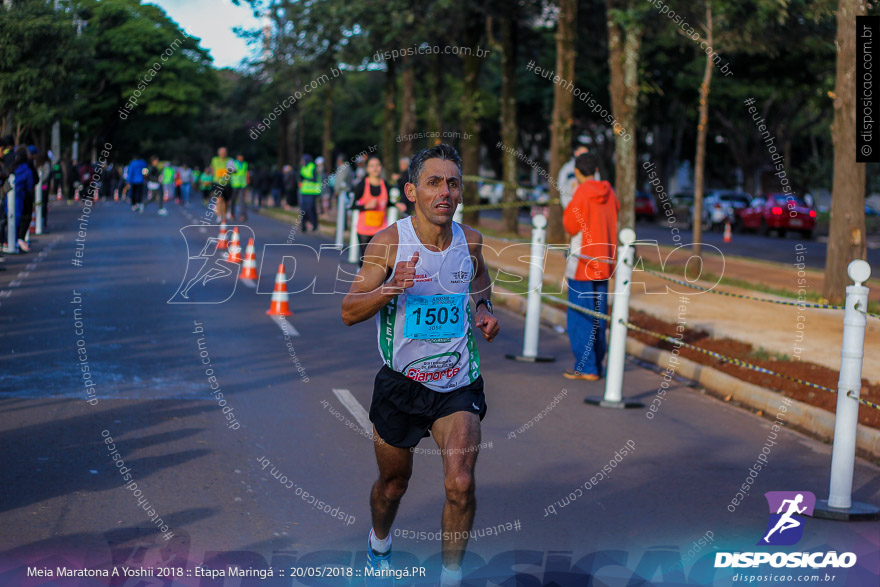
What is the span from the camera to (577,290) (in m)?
10.8

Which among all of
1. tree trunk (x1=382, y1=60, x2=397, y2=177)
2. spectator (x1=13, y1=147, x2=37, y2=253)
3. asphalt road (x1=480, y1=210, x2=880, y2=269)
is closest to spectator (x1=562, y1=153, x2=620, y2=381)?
spectator (x1=13, y1=147, x2=37, y2=253)

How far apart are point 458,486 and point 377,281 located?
924mm

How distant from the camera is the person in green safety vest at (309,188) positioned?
2739 cm

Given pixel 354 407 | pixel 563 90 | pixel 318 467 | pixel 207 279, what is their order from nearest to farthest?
1. pixel 318 467
2. pixel 354 407
3. pixel 207 279
4. pixel 563 90

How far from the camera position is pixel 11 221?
19.9 m

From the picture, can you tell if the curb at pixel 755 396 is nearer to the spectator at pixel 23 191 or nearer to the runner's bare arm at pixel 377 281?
the runner's bare arm at pixel 377 281

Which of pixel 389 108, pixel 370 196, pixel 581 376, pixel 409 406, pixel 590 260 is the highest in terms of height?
Answer: pixel 389 108

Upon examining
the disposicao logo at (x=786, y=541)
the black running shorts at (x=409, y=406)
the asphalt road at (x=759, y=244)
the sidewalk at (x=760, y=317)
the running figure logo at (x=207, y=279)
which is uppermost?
the black running shorts at (x=409, y=406)

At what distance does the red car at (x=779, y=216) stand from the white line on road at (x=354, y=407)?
32.1 meters

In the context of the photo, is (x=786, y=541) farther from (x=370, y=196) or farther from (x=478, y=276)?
(x=370, y=196)

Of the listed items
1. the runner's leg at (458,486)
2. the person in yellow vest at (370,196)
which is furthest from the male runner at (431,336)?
the person in yellow vest at (370,196)

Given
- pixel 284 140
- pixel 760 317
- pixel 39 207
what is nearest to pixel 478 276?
pixel 760 317

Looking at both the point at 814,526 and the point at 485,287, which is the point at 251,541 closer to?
the point at 485,287

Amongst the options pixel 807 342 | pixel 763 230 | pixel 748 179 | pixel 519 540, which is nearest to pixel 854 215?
pixel 807 342
